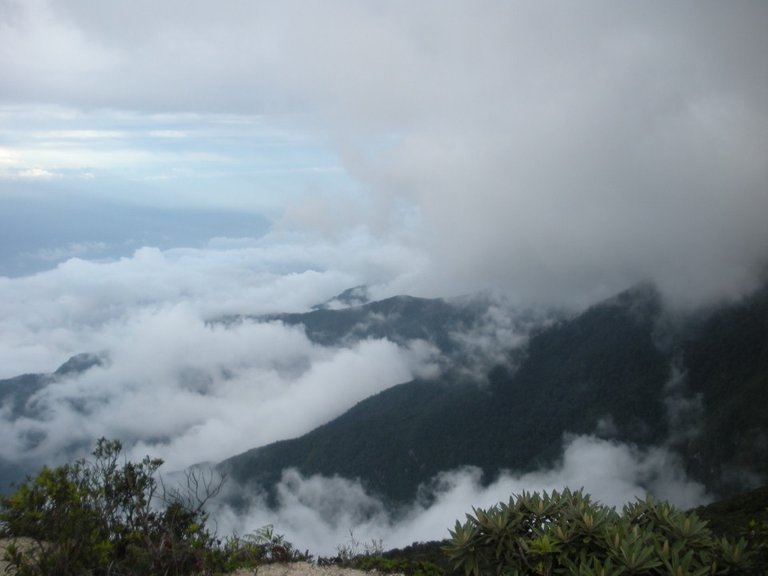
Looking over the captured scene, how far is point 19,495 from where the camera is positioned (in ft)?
30.7

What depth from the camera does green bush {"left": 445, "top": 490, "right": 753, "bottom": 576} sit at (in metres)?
6.51

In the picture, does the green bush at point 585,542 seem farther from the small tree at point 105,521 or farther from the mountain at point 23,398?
the mountain at point 23,398

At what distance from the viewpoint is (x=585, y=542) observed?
705cm

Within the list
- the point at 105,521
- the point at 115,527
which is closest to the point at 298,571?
the point at 115,527

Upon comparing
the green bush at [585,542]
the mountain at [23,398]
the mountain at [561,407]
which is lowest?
the green bush at [585,542]

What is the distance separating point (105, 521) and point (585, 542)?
6.72m

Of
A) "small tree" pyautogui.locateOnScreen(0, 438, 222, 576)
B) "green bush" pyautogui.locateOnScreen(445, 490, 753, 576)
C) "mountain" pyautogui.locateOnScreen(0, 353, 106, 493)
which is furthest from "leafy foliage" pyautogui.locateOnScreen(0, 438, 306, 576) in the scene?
"mountain" pyautogui.locateOnScreen(0, 353, 106, 493)

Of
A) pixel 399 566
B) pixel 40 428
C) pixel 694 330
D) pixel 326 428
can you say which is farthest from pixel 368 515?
pixel 399 566

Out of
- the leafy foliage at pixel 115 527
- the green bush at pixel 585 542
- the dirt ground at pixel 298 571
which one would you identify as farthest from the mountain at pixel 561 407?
the leafy foliage at pixel 115 527

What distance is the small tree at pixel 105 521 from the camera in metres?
8.00

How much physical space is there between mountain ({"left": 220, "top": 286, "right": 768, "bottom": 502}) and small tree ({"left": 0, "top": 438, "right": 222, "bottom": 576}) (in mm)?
98249

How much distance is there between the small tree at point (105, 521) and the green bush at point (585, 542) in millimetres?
3986

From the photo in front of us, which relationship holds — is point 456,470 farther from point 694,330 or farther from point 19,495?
point 19,495

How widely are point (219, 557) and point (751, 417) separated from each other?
9865 cm
